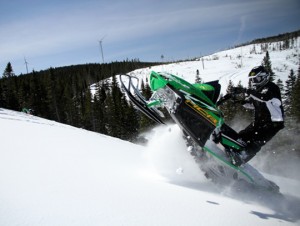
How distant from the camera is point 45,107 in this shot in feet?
182

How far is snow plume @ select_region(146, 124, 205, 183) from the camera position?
5.56 meters

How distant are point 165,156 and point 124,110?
42612 mm

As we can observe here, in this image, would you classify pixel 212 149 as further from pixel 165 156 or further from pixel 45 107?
pixel 45 107

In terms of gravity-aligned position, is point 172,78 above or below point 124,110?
above

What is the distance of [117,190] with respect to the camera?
3.77 m

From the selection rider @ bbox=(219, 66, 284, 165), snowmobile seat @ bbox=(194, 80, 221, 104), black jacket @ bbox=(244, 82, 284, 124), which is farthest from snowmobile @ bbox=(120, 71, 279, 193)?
black jacket @ bbox=(244, 82, 284, 124)

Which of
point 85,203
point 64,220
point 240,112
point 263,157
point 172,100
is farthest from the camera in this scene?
point 240,112

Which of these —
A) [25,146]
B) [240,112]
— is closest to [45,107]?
[240,112]

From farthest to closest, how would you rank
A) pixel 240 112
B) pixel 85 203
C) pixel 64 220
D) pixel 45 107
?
pixel 45 107, pixel 240 112, pixel 85 203, pixel 64 220

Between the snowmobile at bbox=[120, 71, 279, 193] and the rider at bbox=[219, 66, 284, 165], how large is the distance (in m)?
0.21

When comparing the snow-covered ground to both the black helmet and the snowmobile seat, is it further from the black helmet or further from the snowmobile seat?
the black helmet

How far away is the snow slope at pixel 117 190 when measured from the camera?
2900 millimetres

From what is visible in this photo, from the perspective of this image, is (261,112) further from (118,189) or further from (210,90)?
(118,189)

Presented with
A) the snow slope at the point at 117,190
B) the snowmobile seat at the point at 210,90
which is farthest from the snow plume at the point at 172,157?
the snowmobile seat at the point at 210,90
